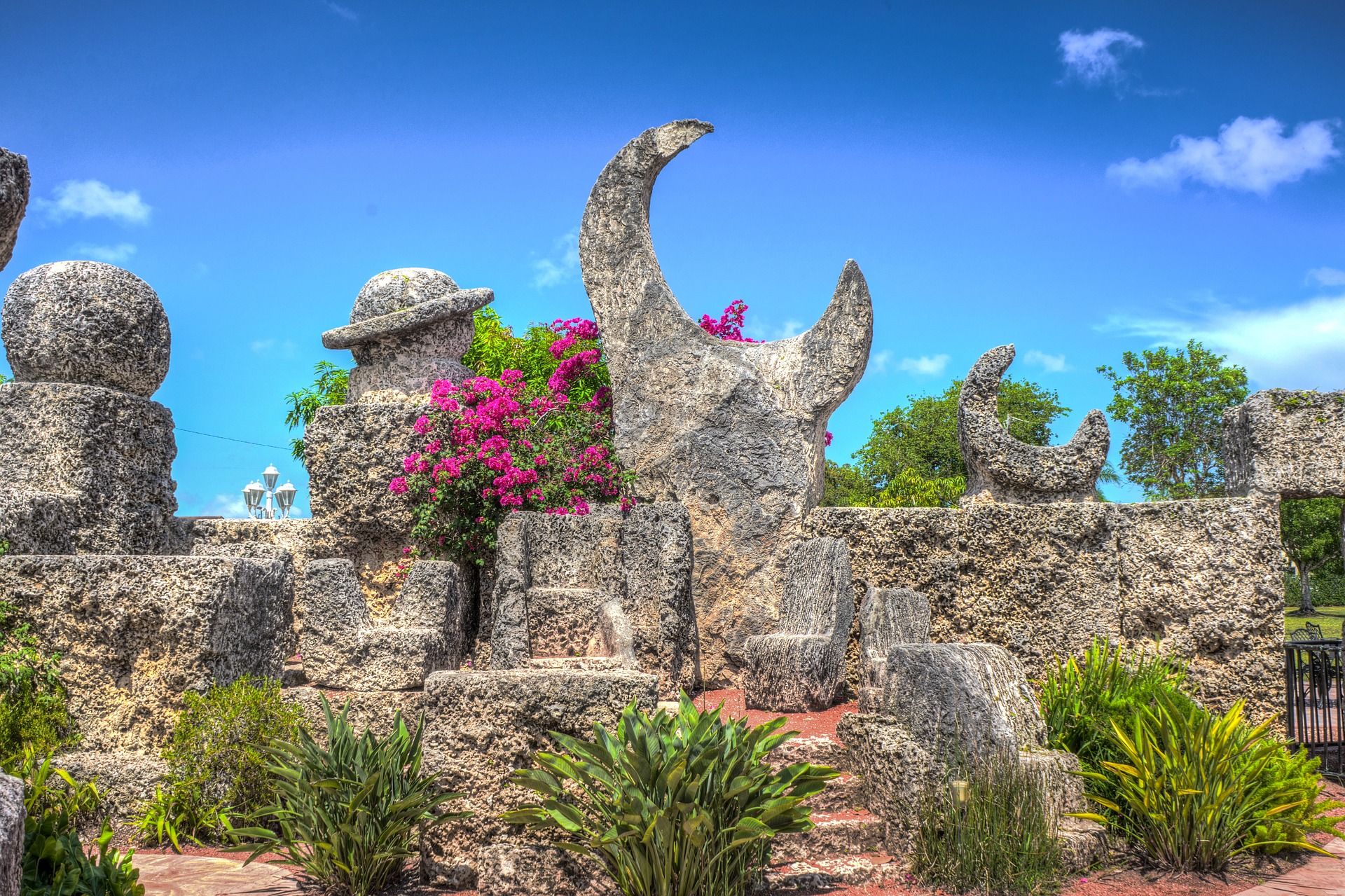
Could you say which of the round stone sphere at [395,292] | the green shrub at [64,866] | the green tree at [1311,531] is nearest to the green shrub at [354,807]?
the green shrub at [64,866]

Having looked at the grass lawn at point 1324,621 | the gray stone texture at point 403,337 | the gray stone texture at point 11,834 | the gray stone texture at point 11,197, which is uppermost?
the gray stone texture at point 403,337

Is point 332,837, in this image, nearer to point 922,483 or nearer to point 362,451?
point 362,451

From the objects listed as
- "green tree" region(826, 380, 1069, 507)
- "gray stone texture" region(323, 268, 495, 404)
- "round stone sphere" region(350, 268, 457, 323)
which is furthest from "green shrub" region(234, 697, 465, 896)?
"green tree" region(826, 380, 1069, 507)

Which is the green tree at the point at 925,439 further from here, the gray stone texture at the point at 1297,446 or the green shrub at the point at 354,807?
the green shrub at the point at 354,807

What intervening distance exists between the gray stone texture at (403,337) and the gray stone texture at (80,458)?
1976 millimetres

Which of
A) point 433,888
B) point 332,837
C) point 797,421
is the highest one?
point 797,421

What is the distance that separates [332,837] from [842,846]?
2468 mm

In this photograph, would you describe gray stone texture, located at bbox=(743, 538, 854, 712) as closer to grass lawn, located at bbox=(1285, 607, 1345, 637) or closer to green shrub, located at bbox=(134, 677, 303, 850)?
green shrub, located at bbox=(134, 677, 303, 850)

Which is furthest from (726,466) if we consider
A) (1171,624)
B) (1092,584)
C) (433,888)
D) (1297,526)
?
(1297,526)

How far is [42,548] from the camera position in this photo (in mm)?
6062

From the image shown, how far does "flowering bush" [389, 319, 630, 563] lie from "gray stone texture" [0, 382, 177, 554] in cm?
194

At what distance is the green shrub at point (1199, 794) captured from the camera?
481 cm

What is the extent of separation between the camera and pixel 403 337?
8531 mm

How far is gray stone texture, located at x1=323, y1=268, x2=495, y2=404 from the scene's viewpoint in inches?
329
